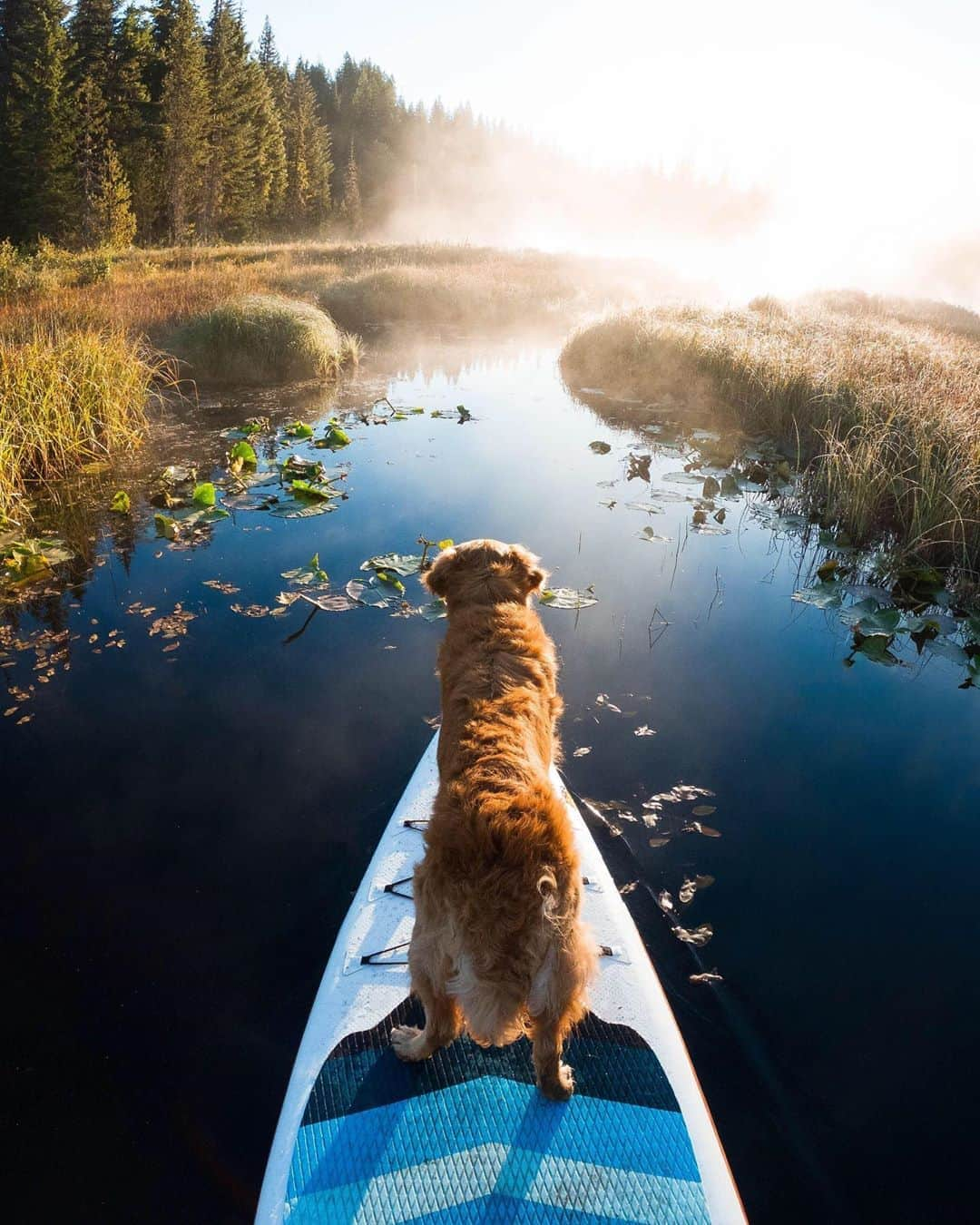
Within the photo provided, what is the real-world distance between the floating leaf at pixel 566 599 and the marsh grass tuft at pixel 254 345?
9.99 metres

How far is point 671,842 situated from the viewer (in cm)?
416

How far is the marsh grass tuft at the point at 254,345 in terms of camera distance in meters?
13.6

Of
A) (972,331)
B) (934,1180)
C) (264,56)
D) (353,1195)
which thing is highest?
(264,56)

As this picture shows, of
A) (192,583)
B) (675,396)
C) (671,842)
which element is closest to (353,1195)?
(671,842)

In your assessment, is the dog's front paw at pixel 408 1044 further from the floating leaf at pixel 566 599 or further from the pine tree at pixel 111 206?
the pine tree at pixel 111 206

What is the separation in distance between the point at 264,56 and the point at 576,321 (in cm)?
4639

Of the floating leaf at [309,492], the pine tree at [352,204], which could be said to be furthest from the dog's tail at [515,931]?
the pine tree at [352,204]

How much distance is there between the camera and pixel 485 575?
12.1 ft

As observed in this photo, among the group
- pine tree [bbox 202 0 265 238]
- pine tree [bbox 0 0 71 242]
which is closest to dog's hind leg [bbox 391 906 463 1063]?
pine tree [bbox 0 0 71 242]

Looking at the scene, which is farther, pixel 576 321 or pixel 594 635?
pixel 576 321

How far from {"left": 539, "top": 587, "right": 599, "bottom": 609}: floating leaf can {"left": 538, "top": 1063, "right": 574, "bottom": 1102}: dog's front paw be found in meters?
4.69

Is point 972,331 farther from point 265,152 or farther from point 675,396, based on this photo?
point 265,152

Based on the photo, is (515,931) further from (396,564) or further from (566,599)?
(396,564)

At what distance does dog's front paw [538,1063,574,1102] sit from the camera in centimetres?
243
